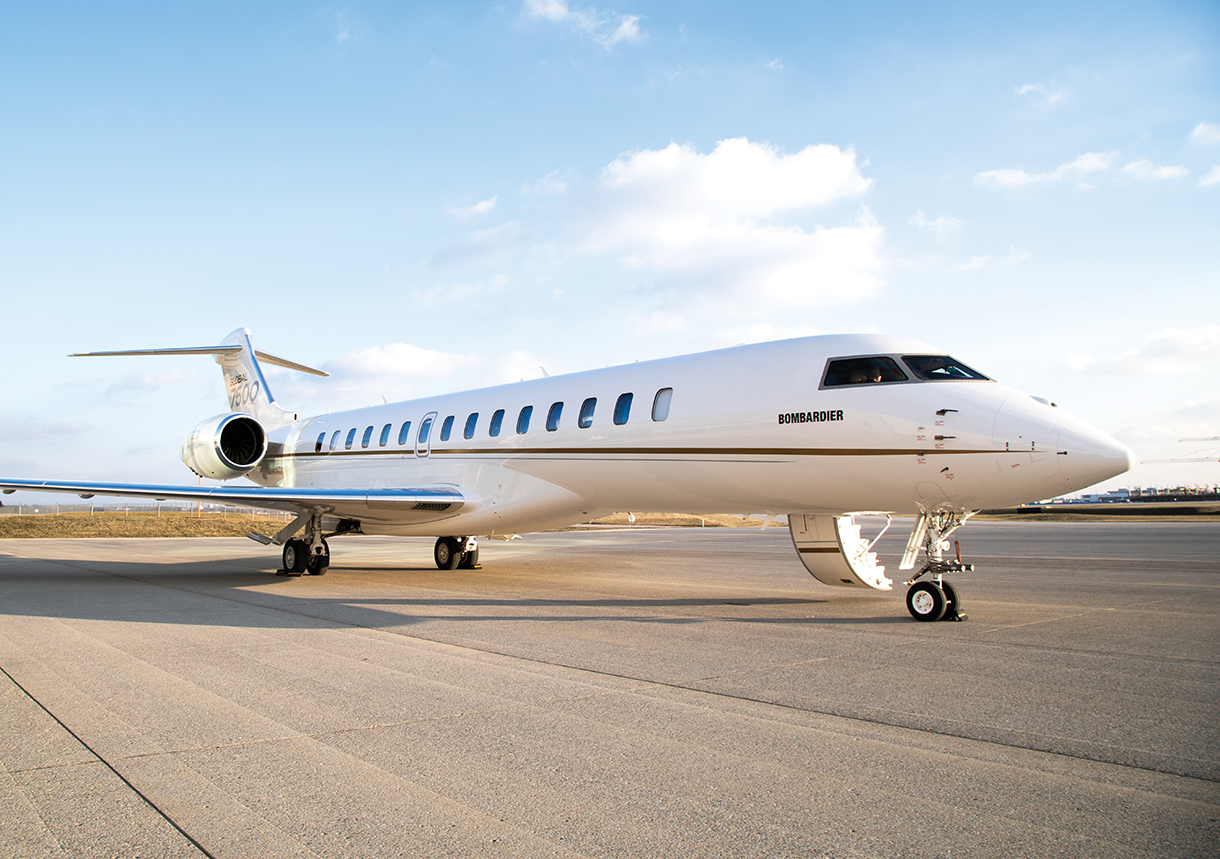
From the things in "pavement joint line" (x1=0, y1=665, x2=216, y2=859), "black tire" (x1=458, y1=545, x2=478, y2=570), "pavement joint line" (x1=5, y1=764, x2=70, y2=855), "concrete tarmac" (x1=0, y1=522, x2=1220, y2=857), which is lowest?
"pavement joint line" (x1=5, y1=764, x2=70, y2=855)

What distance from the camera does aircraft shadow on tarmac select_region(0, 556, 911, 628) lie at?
823 cm

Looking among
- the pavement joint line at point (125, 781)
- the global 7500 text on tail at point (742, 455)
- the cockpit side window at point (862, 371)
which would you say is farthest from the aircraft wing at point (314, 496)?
the pavement joint line at point (125, 781)

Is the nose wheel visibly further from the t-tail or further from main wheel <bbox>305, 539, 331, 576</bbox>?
the t-tail

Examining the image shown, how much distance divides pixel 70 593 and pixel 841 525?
1012 centimetres

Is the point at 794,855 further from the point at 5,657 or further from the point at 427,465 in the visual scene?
the point at 427,465

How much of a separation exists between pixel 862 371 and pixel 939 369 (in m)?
0.73

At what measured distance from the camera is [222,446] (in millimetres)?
16250

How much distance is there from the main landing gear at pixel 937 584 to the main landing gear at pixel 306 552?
33.1 ft

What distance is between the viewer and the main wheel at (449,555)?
15.6 meters

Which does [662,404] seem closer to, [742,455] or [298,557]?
[742,455]

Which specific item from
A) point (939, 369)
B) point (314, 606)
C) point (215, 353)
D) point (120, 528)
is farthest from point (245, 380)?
point (120, 528)

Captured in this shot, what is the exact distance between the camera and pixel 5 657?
6.17 m

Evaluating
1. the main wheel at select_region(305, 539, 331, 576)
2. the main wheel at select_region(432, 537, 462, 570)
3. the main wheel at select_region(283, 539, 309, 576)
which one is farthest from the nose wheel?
the main wheel at select_region(283, 539, 309, 576)

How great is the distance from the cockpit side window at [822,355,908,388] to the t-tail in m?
12.6
